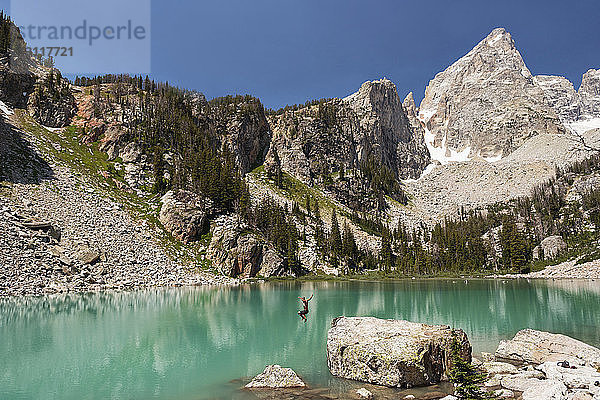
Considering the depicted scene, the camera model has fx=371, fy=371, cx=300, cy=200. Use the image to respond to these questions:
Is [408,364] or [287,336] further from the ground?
[408,364]

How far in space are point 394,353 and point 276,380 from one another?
495 cm

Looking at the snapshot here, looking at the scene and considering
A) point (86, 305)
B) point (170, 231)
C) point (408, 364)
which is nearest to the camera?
point (408, 364)

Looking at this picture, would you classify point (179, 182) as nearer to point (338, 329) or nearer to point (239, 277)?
point (239, 277)

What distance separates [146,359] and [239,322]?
12.3 metres

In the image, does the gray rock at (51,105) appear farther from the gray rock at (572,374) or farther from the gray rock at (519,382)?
the gray rock at (572,374)

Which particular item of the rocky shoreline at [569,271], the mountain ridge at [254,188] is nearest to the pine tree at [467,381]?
the mountain ridge at [254,188]

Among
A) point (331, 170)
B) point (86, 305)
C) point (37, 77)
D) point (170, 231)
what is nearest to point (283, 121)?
point (331, 170)

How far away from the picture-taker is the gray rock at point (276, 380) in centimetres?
1506

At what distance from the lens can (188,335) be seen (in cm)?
2634

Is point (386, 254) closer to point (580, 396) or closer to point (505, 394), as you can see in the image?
point (505, 394)

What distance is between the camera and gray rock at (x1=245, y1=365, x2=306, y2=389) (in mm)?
15062

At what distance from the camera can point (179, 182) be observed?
90.7 m

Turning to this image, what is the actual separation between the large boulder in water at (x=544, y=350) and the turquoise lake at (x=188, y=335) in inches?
73.4

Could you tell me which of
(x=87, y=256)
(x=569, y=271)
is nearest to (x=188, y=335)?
(x=87, y=256)
